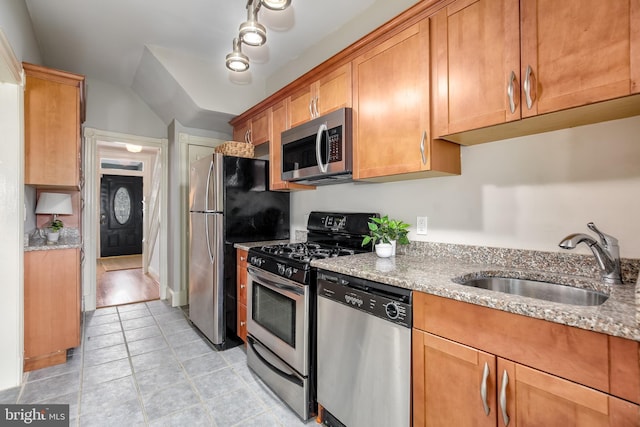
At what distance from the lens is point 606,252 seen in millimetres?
1213

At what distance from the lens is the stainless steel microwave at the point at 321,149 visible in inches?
79.0

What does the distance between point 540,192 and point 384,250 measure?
2.82 ft

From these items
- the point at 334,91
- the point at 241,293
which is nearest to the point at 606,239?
the point at 334,91

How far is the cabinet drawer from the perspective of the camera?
843mm

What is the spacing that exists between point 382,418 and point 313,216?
165cm

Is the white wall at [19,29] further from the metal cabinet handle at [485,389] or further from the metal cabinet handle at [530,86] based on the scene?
the metal cabinet handle at [485,389]

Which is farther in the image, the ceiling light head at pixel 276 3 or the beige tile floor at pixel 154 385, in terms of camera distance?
the beige tile floor at pixel 154 385

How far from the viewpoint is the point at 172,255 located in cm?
390

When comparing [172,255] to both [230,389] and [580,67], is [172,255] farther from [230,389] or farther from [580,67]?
[580,67]

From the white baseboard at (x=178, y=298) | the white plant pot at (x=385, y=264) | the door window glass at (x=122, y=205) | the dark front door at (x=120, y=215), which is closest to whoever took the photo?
the white plant pot at (x=385, y=264)

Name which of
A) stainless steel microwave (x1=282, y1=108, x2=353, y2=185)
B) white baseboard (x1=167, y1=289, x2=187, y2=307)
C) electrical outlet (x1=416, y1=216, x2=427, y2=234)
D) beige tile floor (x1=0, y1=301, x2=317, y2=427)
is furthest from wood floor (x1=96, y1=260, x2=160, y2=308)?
electrical outlet (x1=416, y1=216, x2=427, y2=234)

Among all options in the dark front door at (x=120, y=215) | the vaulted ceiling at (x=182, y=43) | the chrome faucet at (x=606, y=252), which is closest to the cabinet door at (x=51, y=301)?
the vaulted ceiling at (x=182, y=43)

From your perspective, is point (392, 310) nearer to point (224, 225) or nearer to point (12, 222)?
point (224, 225)

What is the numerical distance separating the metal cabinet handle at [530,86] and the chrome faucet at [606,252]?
56cm
